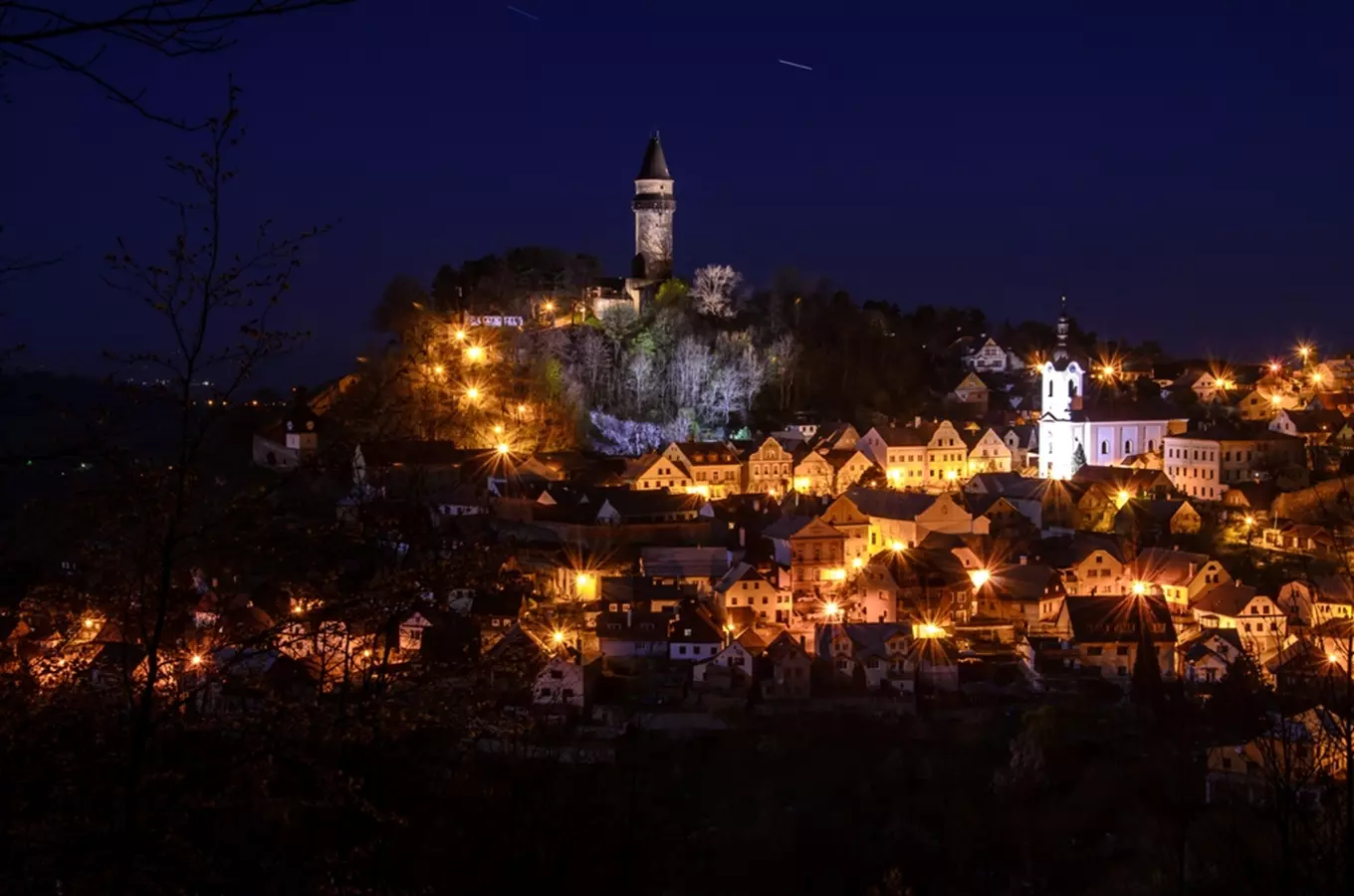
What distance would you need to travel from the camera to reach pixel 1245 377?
38.7m

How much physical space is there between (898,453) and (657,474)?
6340 millimetres

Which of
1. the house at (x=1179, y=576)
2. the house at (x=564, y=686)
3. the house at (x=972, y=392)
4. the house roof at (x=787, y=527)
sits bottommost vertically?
the house at (x=564, y=686)

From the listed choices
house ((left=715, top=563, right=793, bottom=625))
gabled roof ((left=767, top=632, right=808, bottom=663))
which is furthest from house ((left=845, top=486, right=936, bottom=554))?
gabled roof ((left=767, top=632, right=808, bottom=663))

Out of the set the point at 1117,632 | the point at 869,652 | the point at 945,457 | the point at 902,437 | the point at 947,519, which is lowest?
the point at 869,652

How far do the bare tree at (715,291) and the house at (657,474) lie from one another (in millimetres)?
9045

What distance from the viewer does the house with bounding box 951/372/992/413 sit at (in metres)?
38.1

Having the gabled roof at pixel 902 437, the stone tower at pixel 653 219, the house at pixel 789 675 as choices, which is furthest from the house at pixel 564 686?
the stone tower at pixel 653 219

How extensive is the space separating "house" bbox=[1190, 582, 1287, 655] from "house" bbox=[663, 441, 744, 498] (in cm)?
1110

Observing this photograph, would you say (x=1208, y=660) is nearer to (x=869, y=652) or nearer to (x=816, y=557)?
(x=869, y=652)

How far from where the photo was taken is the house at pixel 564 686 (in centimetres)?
1675

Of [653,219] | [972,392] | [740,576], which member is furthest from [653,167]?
[740,576]

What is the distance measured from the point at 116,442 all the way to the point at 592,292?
3315 centimetres

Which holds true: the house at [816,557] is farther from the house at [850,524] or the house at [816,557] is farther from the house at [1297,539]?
the house at [1297,539]

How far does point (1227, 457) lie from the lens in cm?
2794
